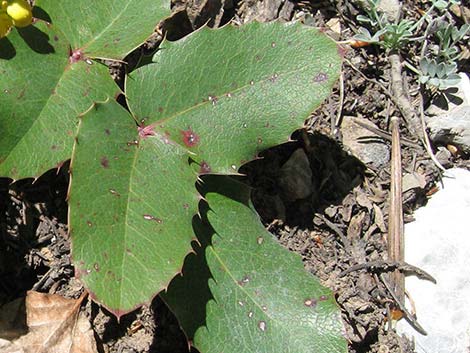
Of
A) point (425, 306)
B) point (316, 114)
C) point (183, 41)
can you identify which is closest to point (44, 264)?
point (183, 41)

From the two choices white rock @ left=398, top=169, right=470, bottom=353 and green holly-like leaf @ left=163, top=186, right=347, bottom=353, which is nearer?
green holly-like leaf @ left=163, top=186, right=347, bottom=353

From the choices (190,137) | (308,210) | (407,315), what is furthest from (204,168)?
(407,315)

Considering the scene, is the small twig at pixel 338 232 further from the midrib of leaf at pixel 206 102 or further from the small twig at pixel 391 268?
the midrib of leaf at pixel 206 102

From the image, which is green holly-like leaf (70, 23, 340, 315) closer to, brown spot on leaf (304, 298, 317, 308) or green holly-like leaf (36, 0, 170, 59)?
green holly-like leaf (36, 0, 170, 59)

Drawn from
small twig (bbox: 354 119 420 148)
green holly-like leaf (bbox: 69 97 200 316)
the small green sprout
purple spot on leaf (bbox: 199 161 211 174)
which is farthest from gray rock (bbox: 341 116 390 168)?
the small green sprout

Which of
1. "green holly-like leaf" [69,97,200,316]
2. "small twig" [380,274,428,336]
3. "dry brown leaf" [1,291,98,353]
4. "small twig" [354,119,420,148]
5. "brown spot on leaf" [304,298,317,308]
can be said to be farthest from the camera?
"small twig" [354,119,420,148]

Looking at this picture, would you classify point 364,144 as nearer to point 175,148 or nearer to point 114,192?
point 175,148
